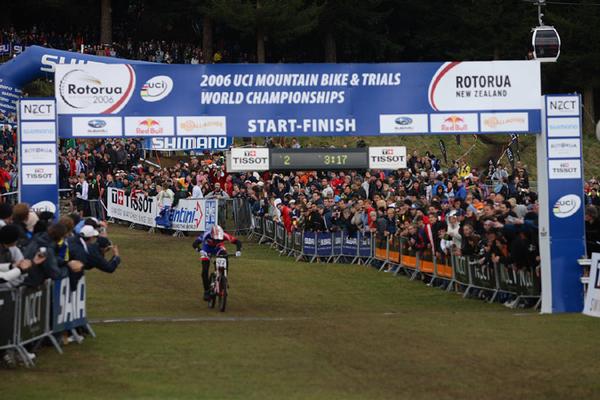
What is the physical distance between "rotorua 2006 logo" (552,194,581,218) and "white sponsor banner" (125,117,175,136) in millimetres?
7103

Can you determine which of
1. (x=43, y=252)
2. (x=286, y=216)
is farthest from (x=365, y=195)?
(x=43, y=252)

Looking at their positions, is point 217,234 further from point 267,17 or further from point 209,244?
point 267,17

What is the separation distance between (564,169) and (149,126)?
758 centimetres

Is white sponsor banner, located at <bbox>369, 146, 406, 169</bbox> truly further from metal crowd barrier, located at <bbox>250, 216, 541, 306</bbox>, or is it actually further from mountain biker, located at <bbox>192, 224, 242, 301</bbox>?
mountain biker, located at <bbox>192, 224, 242, 301</bbox>

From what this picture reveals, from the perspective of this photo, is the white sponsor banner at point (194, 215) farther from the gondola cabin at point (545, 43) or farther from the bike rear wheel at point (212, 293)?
the gondola cabin at point (545, 43)

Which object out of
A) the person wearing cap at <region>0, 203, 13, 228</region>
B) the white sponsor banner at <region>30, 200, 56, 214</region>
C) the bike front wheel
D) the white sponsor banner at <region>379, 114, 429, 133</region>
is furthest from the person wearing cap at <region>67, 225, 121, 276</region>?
the white sponsor banner at <region>379, 114, 429, 133</region>

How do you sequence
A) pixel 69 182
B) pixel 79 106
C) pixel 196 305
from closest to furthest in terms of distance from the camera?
pixel 79 106 → pixel 196 305 → pixel 69 182

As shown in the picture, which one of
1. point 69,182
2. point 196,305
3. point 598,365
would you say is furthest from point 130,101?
point 69,182

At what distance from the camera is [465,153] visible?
61750 mm

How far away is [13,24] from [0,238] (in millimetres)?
59559

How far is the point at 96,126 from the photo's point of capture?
2167cm

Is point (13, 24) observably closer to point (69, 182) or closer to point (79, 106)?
point (69, 182)

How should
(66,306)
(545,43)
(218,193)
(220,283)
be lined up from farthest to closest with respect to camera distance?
(218,193) < (220,283) < (545,43) < (66,306)

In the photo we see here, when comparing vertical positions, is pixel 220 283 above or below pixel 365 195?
below
